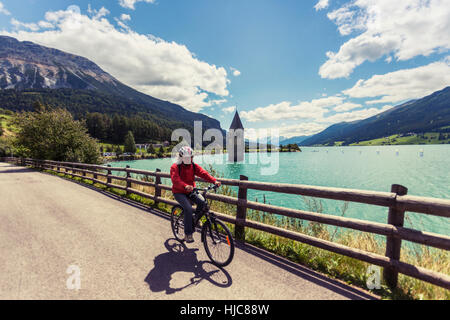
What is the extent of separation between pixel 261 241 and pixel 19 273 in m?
4.98

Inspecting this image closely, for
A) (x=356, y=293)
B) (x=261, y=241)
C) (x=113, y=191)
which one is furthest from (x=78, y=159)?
(x=356, y=293)

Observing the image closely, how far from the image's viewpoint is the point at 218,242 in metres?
4.39

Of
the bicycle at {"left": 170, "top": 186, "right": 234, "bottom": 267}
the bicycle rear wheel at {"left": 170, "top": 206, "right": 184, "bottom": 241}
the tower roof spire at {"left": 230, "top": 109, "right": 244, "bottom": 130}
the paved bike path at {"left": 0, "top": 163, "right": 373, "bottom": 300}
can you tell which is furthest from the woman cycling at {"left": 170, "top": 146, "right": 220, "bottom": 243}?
the tower roof spire at {"left": 230, "top": 109, "right": 244, "bottom": 130}

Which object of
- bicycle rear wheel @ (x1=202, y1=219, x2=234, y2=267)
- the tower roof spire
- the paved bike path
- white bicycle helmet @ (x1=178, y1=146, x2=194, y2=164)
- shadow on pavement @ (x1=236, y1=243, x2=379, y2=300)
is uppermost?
the tower roof spire

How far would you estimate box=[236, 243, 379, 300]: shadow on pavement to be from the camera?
339 centimetres

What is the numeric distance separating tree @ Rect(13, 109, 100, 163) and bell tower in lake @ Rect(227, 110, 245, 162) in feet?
220

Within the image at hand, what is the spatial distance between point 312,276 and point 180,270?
2545mm

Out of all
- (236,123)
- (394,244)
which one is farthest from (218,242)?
(236,123)

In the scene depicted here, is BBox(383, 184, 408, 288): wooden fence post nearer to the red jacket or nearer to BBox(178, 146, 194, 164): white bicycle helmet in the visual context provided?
the red jacket

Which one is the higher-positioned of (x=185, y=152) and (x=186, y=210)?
(x=185, y=152)

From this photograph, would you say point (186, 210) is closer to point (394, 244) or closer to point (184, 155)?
point (184, 155)
